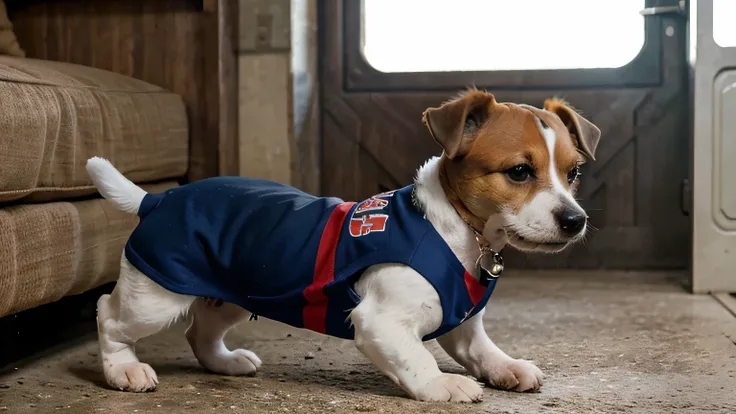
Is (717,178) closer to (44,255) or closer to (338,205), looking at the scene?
(338,205)

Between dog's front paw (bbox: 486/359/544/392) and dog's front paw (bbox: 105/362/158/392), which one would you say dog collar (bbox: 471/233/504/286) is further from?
dog's front paw (bbox: 105/362/158/392)

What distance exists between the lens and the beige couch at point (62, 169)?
1.69 m

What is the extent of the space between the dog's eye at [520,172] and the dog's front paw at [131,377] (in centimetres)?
77

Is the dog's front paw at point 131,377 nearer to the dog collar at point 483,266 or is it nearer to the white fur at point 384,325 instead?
the white fur at point 384,325

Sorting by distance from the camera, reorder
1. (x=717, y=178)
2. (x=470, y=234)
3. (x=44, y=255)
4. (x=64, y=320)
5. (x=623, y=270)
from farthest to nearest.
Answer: (x=623, y=270)
(x=717, y=178)
(x=64, y=320)
(x=44, y=255)
(x=470, y=234)

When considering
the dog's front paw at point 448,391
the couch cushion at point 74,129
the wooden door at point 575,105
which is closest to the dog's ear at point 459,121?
the dog's front paw at point 448,391

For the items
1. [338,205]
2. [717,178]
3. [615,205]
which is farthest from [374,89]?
[338,205]

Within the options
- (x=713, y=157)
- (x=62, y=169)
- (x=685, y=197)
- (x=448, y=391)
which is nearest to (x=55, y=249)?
(x=62, y=169)

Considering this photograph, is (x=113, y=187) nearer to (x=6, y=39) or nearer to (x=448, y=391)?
(x=448, y=391)

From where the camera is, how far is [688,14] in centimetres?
313

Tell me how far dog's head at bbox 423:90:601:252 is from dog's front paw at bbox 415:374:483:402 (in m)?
0.26

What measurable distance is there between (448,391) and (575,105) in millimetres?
2129

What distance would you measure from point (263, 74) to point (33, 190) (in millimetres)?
1300

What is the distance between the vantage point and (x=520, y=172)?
1.51m
